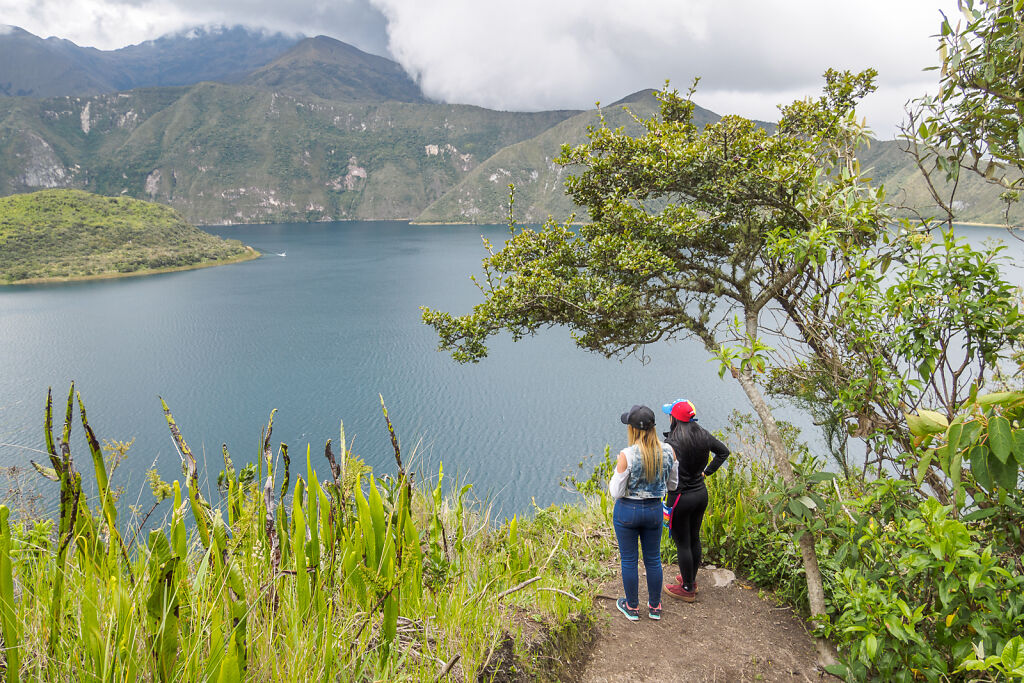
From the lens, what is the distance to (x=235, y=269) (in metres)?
63.4

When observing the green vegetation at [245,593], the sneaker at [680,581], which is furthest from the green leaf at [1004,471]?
the sneaker at [680,581]

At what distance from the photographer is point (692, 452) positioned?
3674 mm

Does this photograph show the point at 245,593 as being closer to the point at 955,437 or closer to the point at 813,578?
the point at 955,437

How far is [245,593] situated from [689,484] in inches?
116

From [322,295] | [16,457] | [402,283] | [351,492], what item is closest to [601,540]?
[351,492]

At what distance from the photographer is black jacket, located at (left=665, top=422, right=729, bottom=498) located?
3.69 metres

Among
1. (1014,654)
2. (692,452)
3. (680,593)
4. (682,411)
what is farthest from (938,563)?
(680,593)

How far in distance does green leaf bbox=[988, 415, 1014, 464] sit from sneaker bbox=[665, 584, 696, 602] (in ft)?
8.63

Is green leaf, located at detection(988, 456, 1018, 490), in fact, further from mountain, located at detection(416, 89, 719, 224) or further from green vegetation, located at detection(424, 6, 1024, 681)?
mountain, located at detection(416, 89, 719, 224)

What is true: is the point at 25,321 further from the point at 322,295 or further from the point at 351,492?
the point at 351,492

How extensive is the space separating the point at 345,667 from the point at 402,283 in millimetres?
50359

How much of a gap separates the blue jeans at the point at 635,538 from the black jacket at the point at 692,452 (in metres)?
0.39

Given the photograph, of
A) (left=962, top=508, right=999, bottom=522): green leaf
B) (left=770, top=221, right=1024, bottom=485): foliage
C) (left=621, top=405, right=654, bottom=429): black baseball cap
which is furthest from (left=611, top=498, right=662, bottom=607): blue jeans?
(left=962, top=508, right=999, bottom=522): green leaf

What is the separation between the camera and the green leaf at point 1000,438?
1.57 metres
